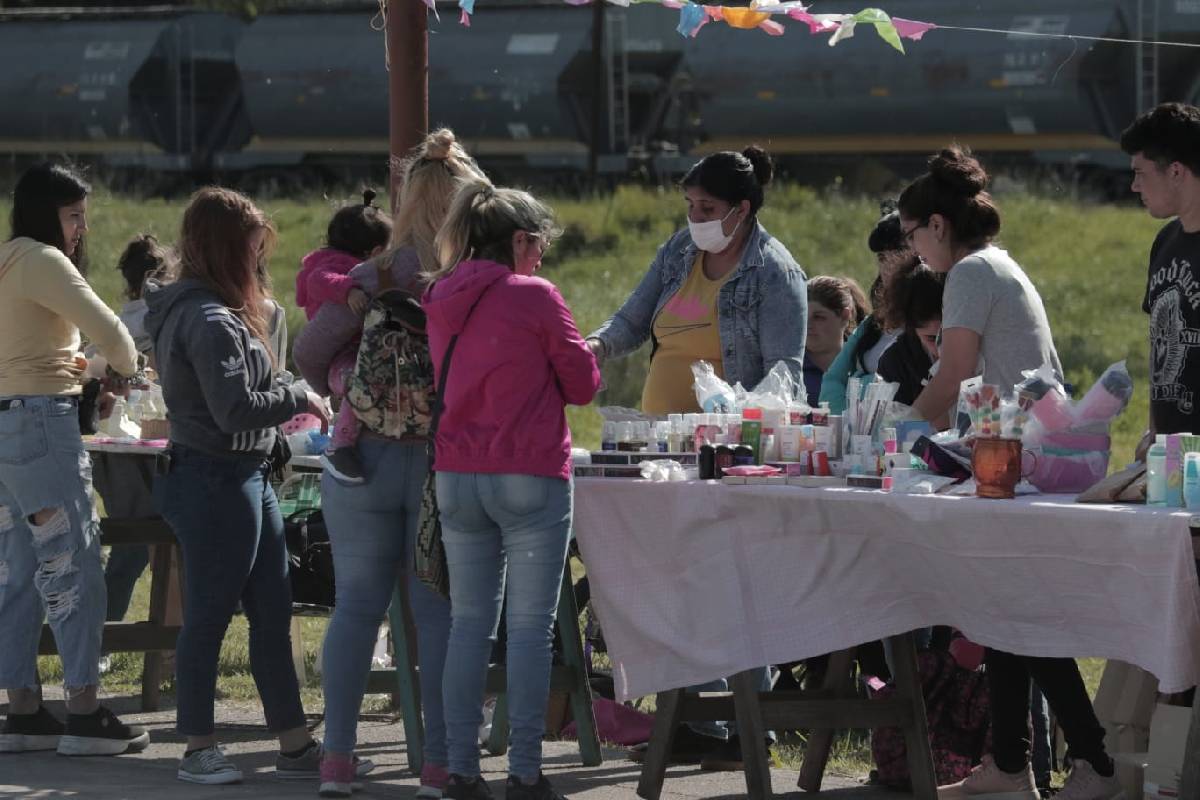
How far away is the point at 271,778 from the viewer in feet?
18.1

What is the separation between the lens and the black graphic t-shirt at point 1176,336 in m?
4.70

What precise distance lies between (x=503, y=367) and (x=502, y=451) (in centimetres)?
21

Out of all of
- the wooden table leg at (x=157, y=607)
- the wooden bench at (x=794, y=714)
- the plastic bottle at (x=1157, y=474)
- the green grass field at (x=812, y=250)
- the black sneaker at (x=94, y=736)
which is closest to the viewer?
the plastic bottle at (x=1157, y=474)

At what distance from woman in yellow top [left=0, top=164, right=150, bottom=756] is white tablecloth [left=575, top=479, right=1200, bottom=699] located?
1604 millimetres

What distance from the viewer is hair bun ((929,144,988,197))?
5.28 metres

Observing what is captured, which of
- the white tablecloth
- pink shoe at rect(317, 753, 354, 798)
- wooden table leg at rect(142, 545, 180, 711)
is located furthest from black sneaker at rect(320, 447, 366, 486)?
wooden table leg at rect(142, 545, 180, 711)

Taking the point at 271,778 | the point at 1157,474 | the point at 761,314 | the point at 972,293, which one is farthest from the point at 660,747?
the point at 1157,474

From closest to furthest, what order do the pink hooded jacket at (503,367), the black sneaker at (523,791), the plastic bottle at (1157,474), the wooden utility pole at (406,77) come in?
the plastic bottle at (1157,474) → the pink hooded jacket at (503,367) → the black sneaker at (523,791) → the wooden utility pole at (406,77)

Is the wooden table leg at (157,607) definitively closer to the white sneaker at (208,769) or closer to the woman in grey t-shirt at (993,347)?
the white sneaker at (208,769)

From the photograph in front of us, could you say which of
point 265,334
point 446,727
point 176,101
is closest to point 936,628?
point 446,727

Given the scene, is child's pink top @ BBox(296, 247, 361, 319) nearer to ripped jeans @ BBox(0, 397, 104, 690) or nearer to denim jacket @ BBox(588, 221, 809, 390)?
ripped jeans @ BBox(0, 397, 104, 690)

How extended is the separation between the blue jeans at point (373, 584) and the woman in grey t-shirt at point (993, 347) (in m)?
1.42

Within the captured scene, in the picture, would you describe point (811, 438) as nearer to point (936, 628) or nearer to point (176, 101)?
point (936, 628)

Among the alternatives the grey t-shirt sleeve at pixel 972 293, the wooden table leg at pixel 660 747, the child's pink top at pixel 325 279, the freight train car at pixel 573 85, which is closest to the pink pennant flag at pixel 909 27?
the grey t-shirt sleeve at pixel 972 293
